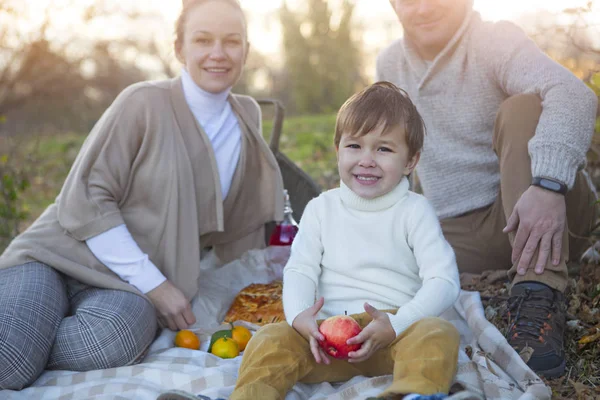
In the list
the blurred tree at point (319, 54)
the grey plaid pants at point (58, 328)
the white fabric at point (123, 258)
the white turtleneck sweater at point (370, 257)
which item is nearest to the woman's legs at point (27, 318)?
the grey plaid pants at point (58, 328)

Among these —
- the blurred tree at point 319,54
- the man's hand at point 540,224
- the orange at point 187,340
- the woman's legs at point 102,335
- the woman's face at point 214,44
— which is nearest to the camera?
the man's hand at point 540,224

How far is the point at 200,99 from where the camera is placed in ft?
9.30

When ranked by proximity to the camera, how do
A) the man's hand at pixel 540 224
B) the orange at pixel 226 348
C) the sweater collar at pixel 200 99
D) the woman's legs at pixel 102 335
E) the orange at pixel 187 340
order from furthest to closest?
the sweater collar at pixel 200 99
the orange at pixel 187 340
the orange at pixel 226 348
the woman's legs at pixel 102 335
the man's hand at pixel 540 224

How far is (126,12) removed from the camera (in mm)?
10250

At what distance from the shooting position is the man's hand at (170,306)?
8.42 ft

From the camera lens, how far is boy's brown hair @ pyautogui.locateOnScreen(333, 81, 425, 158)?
203 cm

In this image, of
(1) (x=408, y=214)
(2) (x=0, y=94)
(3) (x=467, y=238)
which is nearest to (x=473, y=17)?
(3) (x=467, y=238)

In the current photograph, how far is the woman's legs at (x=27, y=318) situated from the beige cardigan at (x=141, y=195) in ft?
0.30

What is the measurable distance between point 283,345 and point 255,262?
48.7 inches

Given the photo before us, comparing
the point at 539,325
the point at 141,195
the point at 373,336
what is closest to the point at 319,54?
the point at 141,195

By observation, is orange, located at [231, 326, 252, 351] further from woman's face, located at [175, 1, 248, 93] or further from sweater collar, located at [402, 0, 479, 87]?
sweater collar, located at [402, 0, 479, 87]

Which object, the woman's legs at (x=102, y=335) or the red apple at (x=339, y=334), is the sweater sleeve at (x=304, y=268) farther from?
the woman's legs at (x=102, y=335)

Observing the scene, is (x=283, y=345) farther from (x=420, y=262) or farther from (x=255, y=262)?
(x=255, y=262)

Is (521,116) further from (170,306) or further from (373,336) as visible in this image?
(170,306)
